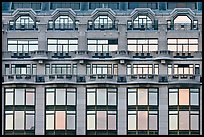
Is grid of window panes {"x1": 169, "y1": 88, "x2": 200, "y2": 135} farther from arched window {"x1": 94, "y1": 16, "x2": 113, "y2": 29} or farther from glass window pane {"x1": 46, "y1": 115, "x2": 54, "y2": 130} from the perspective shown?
glass window pane {"x1": 46, "y1": 115, "x2": 54, "y2": 130}

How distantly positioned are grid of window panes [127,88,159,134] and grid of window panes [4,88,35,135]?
6.27 meters

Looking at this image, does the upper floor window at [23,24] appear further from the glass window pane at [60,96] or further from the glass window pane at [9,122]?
the glass window pane at [9,122]

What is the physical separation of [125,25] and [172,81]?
483 centimetres

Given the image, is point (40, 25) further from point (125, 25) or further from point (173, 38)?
point (173, 38)

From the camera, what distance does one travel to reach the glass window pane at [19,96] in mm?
32875

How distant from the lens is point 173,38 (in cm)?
3388

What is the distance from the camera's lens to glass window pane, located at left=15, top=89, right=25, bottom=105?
1294 inches

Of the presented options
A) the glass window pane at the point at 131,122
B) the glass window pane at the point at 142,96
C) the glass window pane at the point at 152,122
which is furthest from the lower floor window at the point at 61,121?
the glass window pane at the point at 152,122

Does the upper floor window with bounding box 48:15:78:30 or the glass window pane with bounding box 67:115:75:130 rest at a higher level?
the upper floor window with bounding box 48:15:78:30

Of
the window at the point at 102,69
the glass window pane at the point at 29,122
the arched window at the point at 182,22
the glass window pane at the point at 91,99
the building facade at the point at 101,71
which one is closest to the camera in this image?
the glass window pane at the point at 29,122

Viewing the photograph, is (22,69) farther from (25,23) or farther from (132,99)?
(132,99)

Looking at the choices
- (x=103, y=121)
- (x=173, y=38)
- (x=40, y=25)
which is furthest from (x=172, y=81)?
(x=40, y=25)

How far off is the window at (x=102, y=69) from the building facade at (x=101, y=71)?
7cm

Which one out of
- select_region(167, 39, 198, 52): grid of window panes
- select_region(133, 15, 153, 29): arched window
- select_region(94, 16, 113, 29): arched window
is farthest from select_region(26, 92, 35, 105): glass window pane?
select_region(167, 39, 198, 52): grid of window panes
